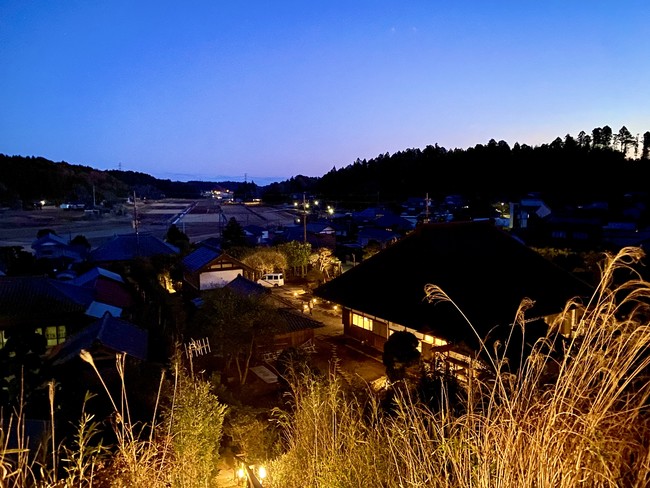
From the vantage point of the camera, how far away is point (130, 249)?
2436 cm

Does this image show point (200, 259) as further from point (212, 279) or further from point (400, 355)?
point (400, 355)

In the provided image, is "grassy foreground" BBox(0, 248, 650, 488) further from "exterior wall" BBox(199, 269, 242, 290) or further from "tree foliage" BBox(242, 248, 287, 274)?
"tree foliage" BBox(242, 248, 287, 274)

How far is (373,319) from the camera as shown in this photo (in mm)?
13859

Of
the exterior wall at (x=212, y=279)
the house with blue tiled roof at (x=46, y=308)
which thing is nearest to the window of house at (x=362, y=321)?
the exterior wall at (x=212, y=279)

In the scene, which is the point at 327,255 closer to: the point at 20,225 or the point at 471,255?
the point at 471,255

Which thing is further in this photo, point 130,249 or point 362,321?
point 130,249

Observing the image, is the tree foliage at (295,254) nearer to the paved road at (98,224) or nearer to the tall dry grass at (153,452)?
the tall dry grass at (153,452)

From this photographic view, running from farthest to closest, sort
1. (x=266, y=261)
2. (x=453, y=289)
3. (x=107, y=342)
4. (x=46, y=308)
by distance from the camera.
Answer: (x=266, y=261) → (x=46, y=308) → (x=453, y=289) → (x=107, y=342)

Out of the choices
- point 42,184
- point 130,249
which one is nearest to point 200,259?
point 130,249

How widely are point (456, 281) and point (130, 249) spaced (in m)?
18.1

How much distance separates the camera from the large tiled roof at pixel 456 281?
11.6 m

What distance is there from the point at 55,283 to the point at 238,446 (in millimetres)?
10705

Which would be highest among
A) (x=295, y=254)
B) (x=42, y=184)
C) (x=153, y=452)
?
(x=42, y=184)

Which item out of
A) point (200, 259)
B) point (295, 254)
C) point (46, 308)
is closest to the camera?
point (46, 308)
